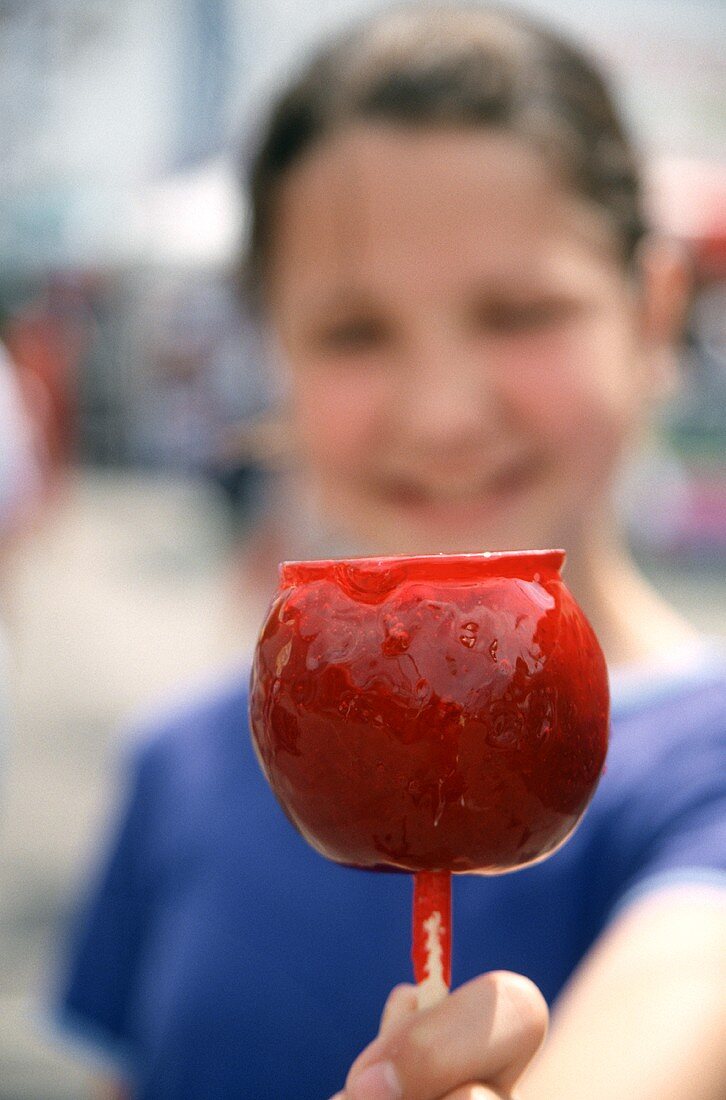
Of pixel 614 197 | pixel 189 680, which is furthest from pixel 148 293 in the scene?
pixel 614 197

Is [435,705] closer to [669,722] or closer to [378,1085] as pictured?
[378,1085]

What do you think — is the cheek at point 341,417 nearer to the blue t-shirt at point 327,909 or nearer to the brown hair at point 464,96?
the brown hair at point 464,96

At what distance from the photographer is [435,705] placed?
0.74 m

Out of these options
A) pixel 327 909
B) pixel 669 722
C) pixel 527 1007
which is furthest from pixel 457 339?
pixel 527 1007

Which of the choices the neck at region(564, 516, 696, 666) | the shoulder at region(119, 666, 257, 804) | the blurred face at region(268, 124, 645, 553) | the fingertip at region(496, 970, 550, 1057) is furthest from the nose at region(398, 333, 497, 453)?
the fingertip at region(496, 970, 550, 1057)

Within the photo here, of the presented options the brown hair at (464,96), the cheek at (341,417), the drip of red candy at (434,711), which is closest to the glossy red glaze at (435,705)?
the drip of red candy at (434,711)

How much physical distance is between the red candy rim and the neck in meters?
0.84

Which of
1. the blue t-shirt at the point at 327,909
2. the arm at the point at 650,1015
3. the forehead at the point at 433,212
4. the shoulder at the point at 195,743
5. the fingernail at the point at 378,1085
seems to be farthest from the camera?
the shoulder at the point at 195,743

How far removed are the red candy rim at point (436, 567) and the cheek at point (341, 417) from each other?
80 cm

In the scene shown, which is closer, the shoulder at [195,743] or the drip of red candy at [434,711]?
the drip of red candy at [434,711]

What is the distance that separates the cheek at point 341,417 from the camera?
157cm

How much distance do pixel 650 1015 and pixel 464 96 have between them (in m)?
1.09

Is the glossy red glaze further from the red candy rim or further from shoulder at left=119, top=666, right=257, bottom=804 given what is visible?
shoulder at left=119, top=666, right=257, bottom=804

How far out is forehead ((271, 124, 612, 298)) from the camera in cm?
145
